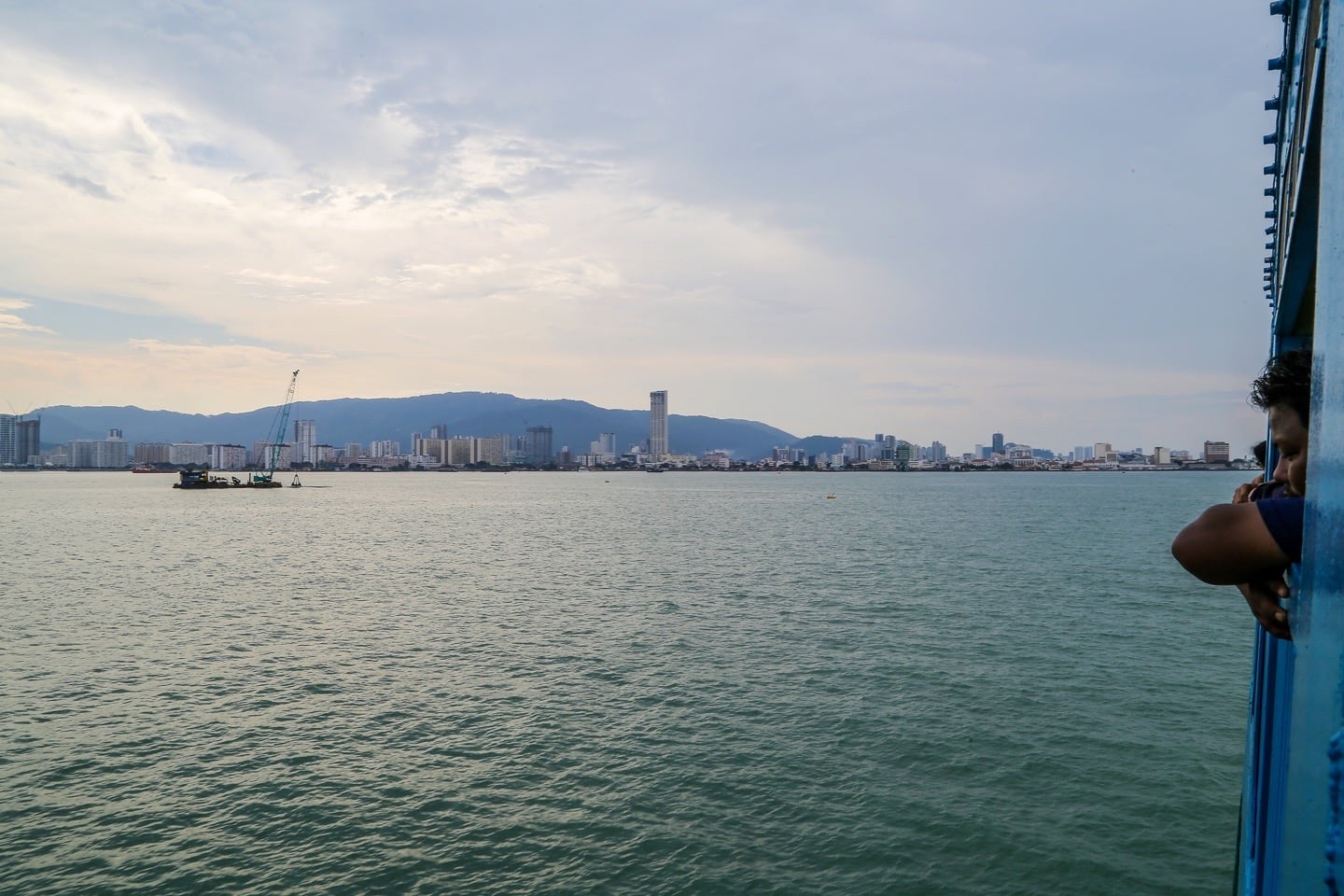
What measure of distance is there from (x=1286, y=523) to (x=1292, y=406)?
0.72 m

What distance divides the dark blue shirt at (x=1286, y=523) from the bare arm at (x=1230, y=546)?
0.01m

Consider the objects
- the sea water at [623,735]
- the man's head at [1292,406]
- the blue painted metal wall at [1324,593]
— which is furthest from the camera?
the sea water at [623,735]

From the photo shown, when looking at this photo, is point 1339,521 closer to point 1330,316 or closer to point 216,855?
point 1330,316

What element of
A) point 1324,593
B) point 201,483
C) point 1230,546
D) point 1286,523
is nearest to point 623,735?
point 1230,546

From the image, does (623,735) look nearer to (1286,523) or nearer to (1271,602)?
(1271,602)

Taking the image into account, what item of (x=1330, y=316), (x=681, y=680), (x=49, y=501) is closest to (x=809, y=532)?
(x=681, y=680)

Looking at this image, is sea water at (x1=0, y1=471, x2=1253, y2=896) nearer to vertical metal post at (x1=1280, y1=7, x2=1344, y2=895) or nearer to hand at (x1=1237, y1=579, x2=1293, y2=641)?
hand at (x1=1237, y1=579, x2=1293, y2=641)

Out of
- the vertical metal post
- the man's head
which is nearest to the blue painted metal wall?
the vertical metal post

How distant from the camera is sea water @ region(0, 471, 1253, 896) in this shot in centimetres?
1087

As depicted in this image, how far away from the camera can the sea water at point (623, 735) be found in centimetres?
1087

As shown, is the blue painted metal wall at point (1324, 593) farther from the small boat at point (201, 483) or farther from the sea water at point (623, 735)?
the small boat at point (201, 483)

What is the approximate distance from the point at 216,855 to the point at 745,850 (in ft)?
22.7

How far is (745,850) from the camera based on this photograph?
11.1 meters

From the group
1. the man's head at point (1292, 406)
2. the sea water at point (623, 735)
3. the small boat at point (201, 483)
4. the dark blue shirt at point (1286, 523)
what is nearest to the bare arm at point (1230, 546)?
the dark blue shirt at point (1286, 523)
